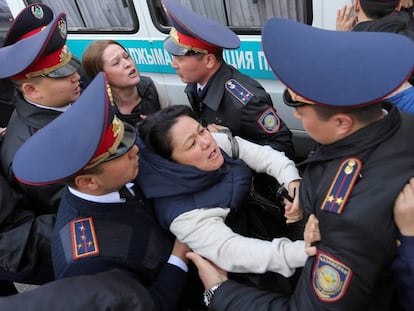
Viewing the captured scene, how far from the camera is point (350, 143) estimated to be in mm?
980

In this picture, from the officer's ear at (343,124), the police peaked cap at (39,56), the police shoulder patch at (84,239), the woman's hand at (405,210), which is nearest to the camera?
the woman's hand at (405,210)

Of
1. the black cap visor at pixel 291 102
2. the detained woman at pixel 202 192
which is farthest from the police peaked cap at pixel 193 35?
the black cap visor at pixel 291 102


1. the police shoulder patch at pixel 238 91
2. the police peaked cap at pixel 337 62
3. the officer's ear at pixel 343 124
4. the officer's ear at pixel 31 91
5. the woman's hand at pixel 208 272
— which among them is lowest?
the woman's hand at pixel 208 272

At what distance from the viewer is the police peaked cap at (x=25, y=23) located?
1805 millimetres

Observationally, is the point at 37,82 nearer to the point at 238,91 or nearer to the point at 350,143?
the point at 238,91

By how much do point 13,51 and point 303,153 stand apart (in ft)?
7.57

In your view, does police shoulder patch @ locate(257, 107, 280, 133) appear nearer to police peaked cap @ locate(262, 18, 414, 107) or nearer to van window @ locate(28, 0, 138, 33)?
police peaked cap @ locate(262, 18, 414, 107)

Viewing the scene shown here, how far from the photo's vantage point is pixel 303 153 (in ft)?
9.95

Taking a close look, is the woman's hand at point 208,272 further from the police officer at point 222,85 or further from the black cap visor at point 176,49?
the black cap visor at point 176,49

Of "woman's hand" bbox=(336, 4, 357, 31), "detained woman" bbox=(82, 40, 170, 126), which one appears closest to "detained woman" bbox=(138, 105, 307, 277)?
"detained woman" bbox=(82, 40, 170, 126)

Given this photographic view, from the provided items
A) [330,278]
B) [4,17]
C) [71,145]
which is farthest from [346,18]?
[4,17]

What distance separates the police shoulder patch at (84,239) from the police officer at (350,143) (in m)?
0.70

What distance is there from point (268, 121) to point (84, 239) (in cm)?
115

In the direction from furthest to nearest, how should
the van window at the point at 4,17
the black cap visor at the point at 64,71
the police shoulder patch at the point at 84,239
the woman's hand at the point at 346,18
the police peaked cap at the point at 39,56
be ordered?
the van window at the point at 4,17
the woman's hand at the point at 346,18
the black cap visor at the point at 64,71
the police peaked cap at the point at 39,56
the police shoulder patch at the point at 84,239
